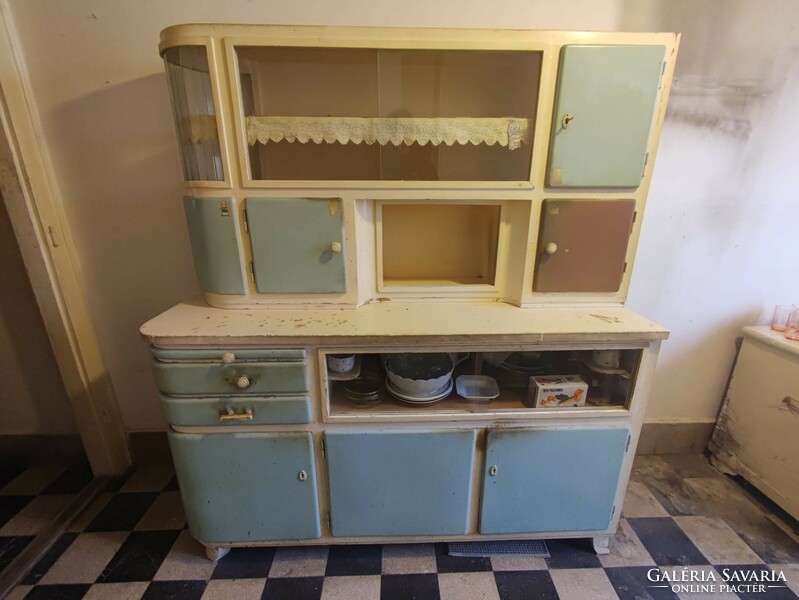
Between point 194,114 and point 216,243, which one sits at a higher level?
point 194,114

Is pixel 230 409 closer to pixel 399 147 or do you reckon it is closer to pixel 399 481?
pixel 399 481

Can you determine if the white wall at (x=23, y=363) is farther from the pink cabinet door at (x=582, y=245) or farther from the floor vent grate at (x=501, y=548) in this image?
the pink cabinet door at (x=582, y=245)

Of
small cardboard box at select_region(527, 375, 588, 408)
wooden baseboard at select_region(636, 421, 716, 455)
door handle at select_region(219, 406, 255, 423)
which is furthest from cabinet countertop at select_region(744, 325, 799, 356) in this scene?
door handle at select_region(219, 406, 255, 423)

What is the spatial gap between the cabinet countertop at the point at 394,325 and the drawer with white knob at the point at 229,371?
0.03 metres

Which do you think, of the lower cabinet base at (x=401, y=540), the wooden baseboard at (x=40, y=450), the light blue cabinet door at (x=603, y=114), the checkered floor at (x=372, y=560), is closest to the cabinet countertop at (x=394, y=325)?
the light blue cabinet door at (x=603, y=114)

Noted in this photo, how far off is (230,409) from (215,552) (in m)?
0.60

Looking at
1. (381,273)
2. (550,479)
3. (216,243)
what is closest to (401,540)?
(550,479)

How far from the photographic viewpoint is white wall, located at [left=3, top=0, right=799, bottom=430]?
124 cm

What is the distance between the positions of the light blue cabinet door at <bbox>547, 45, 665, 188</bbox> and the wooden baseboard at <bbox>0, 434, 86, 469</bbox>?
7.70 ft

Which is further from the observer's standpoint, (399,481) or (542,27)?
(542,27)

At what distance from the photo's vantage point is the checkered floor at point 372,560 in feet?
3.81

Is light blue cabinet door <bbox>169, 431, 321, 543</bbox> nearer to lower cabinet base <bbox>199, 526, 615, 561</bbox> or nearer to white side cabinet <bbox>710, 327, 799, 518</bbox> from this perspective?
lower cabinet base <bbox>199, 526, 615, 561</bbox>

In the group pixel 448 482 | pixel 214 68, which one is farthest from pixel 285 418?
pixel 214 68

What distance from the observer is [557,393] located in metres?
1.16
